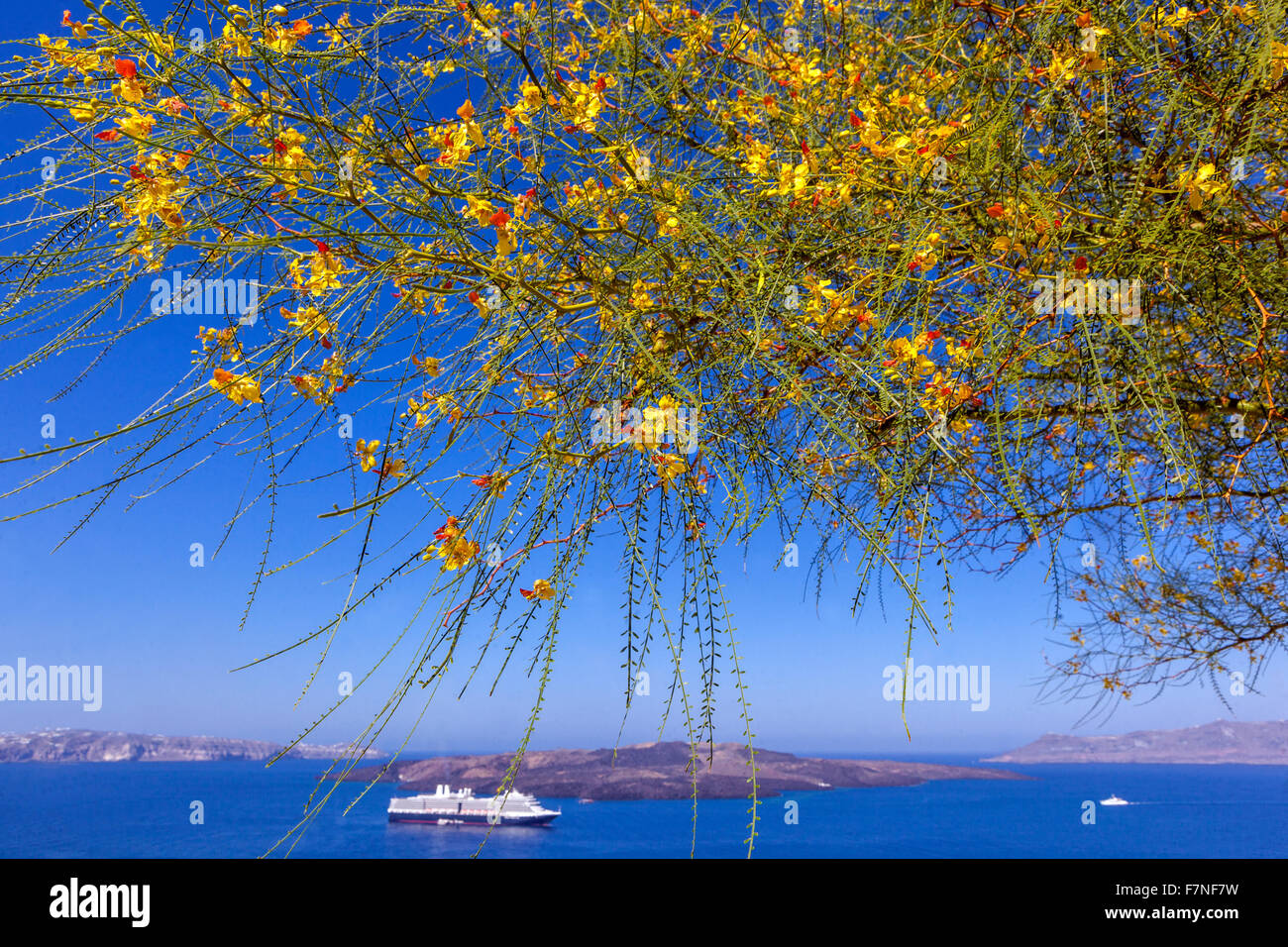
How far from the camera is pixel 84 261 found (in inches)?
44.6

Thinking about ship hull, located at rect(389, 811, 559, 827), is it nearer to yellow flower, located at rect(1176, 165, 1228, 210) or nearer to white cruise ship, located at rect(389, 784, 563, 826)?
white cruise ship, located at rect(389, 784, 563, 826)

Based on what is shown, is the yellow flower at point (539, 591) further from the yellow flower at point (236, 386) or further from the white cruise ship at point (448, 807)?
the white cruise ship at point (448, 807)

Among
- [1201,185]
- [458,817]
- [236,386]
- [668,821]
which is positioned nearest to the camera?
[236,386]

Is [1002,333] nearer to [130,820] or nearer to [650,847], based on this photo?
[650,847]

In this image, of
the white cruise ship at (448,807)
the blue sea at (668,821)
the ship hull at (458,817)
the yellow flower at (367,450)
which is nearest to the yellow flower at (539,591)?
the yellow flower at (367,450)

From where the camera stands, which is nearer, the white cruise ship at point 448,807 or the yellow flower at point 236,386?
the yellow flower at point 236,386

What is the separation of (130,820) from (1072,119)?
48.6m

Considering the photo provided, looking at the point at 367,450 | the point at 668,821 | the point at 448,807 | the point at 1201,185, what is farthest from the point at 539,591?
the point at 668,821

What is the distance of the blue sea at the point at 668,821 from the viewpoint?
2931 cm

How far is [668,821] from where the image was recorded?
4231cm

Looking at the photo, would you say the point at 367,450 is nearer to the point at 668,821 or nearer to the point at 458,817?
the point at 458,817
